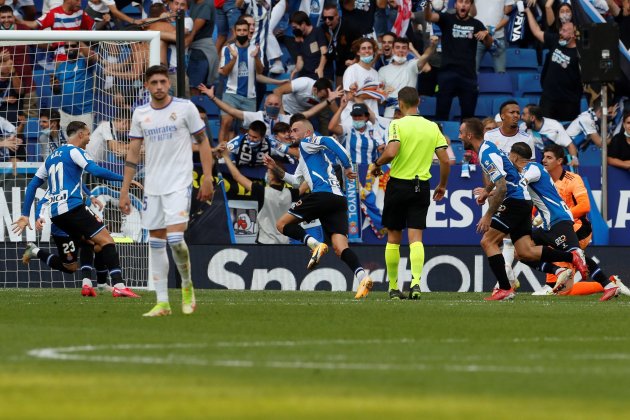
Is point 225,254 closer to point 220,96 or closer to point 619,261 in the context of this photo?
point 220,96

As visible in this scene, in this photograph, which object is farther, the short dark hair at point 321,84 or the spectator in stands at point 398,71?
the spectator in stands at point 398,71

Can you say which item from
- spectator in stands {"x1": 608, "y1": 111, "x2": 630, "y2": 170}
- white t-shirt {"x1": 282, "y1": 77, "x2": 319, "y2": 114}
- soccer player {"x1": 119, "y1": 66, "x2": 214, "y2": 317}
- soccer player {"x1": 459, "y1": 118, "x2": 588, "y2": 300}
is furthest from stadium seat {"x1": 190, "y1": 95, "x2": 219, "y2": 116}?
soccer player {"x1": 119, "y1": 66, "x2": 214, "y2": 317}

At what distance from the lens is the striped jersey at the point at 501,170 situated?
15.4 metres

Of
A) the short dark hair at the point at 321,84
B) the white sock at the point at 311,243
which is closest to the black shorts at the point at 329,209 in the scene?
the white sock at the point at 311,243

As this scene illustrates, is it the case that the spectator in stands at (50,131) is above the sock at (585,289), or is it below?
above

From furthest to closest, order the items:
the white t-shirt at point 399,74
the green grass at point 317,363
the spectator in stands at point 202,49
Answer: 1. the white t-shirt at point 399,74
2. the spectator in stands at point 202,49
3. the green grass at point 317,363

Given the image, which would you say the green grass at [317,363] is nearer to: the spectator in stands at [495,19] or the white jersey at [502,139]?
the white jersey at [502,139]

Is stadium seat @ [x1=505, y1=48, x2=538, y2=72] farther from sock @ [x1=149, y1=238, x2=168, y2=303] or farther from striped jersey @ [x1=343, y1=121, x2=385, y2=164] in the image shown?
sock @ [x1=149, y1=238, x2=168, y2=303]

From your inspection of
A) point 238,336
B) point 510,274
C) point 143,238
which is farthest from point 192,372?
point 143,238

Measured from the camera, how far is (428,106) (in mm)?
24016

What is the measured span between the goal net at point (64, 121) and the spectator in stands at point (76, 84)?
0.01 meters

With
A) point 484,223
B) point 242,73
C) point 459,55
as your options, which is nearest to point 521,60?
point 459,55

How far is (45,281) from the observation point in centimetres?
2056

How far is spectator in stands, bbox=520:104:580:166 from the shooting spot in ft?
69.0
